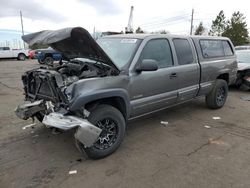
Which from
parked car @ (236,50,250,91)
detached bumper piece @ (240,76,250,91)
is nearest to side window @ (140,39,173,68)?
parked car @ (236,50,250,91)

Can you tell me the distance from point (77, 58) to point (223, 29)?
35.8 m

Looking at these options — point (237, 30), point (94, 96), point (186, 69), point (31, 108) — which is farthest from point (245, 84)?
point (237, 30)

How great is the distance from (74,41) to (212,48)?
3.95 metres

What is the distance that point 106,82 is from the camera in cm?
374

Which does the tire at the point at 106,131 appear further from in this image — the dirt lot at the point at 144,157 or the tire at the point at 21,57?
the tire at the point at 21,57

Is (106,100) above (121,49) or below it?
below

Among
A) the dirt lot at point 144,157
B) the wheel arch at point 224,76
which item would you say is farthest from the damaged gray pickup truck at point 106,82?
the wheel arch at point 224,76

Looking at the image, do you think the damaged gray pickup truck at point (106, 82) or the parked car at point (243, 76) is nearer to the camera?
the damaged gray pickup truck at point (106, 82)

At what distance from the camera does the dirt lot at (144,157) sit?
129 inches

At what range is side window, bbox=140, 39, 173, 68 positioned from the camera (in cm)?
447

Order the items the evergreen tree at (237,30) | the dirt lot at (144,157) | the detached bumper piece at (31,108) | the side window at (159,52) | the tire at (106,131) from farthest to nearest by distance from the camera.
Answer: the evergreen tree at (237,30), the side window at (159,52), the detached bumper piece at (31,108), the tire at (106,131), the dirt lot at (144,157)

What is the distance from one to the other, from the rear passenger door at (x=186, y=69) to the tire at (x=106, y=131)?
1.77 m

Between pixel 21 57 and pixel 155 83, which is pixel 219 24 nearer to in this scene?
pixel 21 57

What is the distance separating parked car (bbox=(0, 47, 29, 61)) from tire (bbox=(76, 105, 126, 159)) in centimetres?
2612
